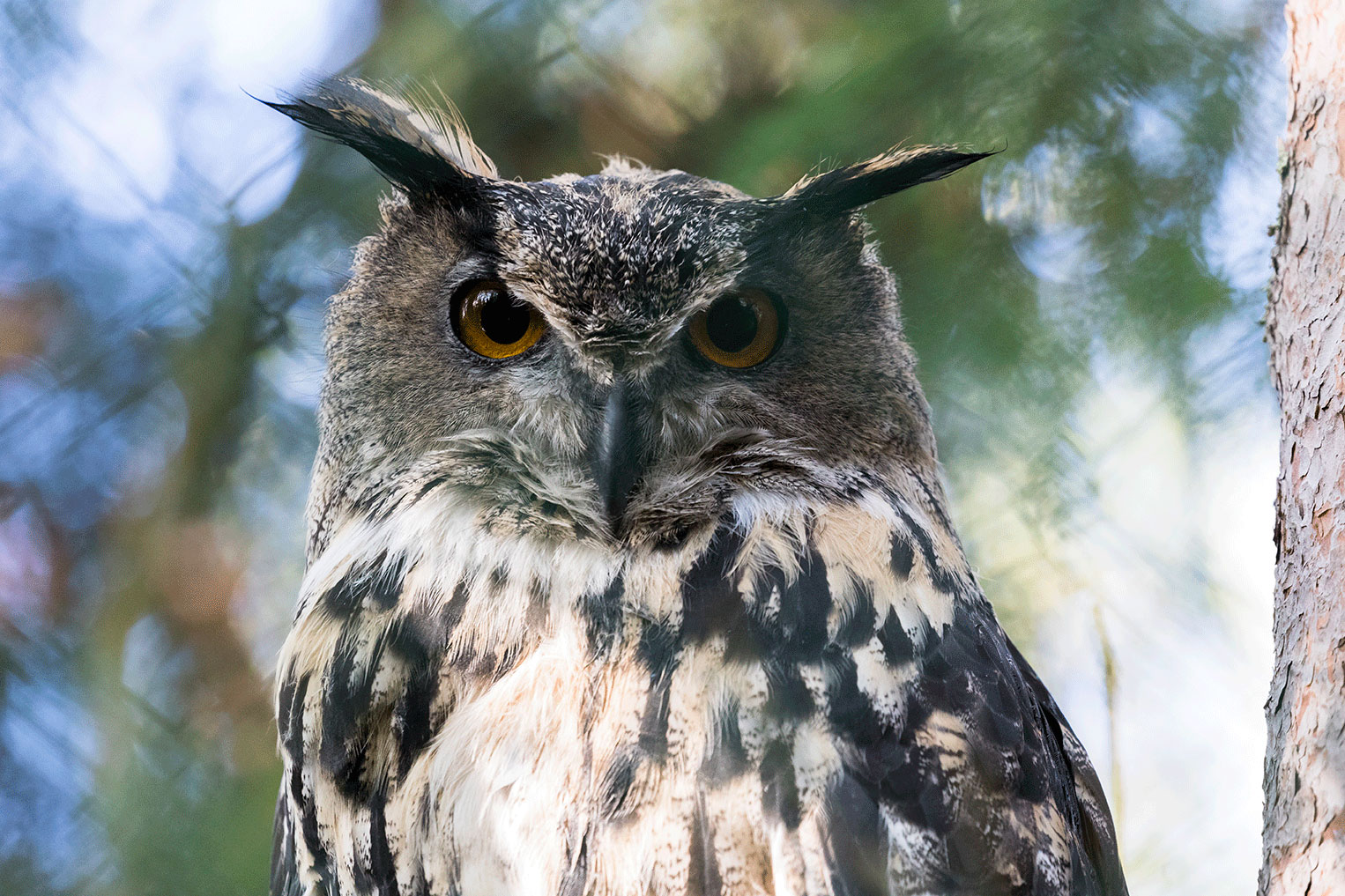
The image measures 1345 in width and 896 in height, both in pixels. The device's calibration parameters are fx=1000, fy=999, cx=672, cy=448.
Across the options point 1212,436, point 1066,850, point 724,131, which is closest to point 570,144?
point 724,131

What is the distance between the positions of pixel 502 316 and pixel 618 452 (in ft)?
0.89

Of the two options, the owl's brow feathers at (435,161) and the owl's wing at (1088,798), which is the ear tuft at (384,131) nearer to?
the owl's brow feathers at (435,161)

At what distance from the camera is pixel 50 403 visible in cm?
210

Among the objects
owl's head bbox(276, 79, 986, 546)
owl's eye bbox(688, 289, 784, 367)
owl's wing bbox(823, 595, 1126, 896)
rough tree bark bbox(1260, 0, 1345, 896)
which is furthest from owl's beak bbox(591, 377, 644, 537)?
rough tree bark bbox(1260, 0, 1345, 896)

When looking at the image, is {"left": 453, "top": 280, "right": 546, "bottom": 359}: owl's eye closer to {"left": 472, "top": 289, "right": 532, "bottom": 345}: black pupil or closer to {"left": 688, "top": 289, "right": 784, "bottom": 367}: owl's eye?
{"left": 472, "top": 289, "right": 532, "bottom": 345}: black pupil

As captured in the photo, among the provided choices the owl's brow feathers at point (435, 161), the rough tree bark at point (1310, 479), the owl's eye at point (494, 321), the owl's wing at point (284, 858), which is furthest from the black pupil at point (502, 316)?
the rough tree bark at point (1310, 479)

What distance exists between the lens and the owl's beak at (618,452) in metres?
1.22

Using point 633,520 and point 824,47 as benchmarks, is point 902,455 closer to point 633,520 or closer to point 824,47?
point 633,520

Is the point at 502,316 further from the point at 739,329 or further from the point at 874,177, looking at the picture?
the point at 874,177

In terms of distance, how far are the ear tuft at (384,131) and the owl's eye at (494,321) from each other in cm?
17

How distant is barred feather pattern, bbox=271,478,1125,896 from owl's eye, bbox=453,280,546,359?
21 centimetres

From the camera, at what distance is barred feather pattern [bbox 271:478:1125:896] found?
1.05 metres

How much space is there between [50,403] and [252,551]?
54cm

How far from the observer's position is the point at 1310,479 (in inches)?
41.2
